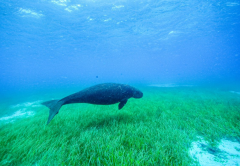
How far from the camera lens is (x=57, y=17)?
20234 mm

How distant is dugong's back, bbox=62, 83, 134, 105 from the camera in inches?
150

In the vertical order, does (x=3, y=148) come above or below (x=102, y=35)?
below

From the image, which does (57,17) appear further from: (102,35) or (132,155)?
→ (132,155)

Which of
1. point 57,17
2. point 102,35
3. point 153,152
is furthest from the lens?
point 102,35

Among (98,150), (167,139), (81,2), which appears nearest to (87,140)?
(98,150)

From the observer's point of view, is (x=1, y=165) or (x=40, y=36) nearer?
(x=1, y=165)

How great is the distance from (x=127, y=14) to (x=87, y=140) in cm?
2372

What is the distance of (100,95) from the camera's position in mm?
3930

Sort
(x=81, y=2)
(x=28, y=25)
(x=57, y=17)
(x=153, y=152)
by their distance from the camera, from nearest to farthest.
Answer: (x=153, y=152) < (x=81, y=2) < (x=57, y=17) < (x=28, y=25)

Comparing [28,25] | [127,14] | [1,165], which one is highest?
[28,25]

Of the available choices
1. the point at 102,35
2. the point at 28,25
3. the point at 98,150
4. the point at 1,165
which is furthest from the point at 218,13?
the point at 28,25

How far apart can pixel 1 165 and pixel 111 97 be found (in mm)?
3040

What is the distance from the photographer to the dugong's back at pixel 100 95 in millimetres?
3812

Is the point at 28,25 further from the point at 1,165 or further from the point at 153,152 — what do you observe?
the point at 153,152
